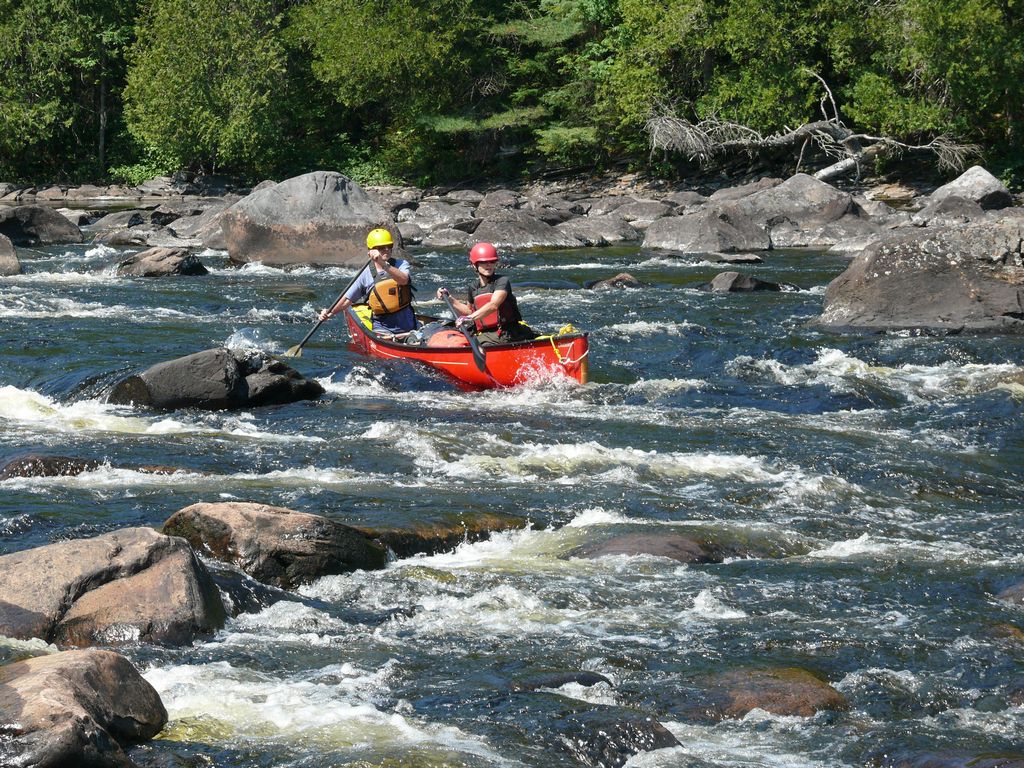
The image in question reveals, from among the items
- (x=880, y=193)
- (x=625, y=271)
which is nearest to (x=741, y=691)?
(x=625, y=271)

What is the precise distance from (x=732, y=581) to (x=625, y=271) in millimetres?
14697

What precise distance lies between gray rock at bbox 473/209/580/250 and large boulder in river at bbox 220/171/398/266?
3976 millimetres

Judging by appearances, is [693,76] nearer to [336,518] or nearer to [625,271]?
[625,271]

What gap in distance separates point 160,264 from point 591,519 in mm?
13808

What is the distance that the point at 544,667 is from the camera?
558cm

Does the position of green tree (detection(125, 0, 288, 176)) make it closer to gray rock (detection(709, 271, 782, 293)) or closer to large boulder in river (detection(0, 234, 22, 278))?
large boulder in river (detection(0, 234, 22, 278))

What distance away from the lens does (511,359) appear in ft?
39.2

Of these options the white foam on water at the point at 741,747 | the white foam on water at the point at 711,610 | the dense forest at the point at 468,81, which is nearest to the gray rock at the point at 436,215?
the dense forest at the point at 468,81

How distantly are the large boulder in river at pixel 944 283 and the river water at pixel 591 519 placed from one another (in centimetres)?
72

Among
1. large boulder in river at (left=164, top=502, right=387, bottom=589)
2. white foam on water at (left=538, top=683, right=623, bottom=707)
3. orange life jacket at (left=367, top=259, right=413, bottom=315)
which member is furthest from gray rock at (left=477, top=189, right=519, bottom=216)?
white foam on water at (left=538, top=683, right=623, bottom=707)

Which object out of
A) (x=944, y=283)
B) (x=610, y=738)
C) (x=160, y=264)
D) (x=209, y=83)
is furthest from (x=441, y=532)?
(x=209, y=83)

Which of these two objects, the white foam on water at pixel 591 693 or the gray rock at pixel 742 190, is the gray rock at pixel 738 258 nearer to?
the gray rock at pixel 742 190

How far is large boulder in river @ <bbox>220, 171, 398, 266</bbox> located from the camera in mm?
22172

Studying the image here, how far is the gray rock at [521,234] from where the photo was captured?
83.8 feet
